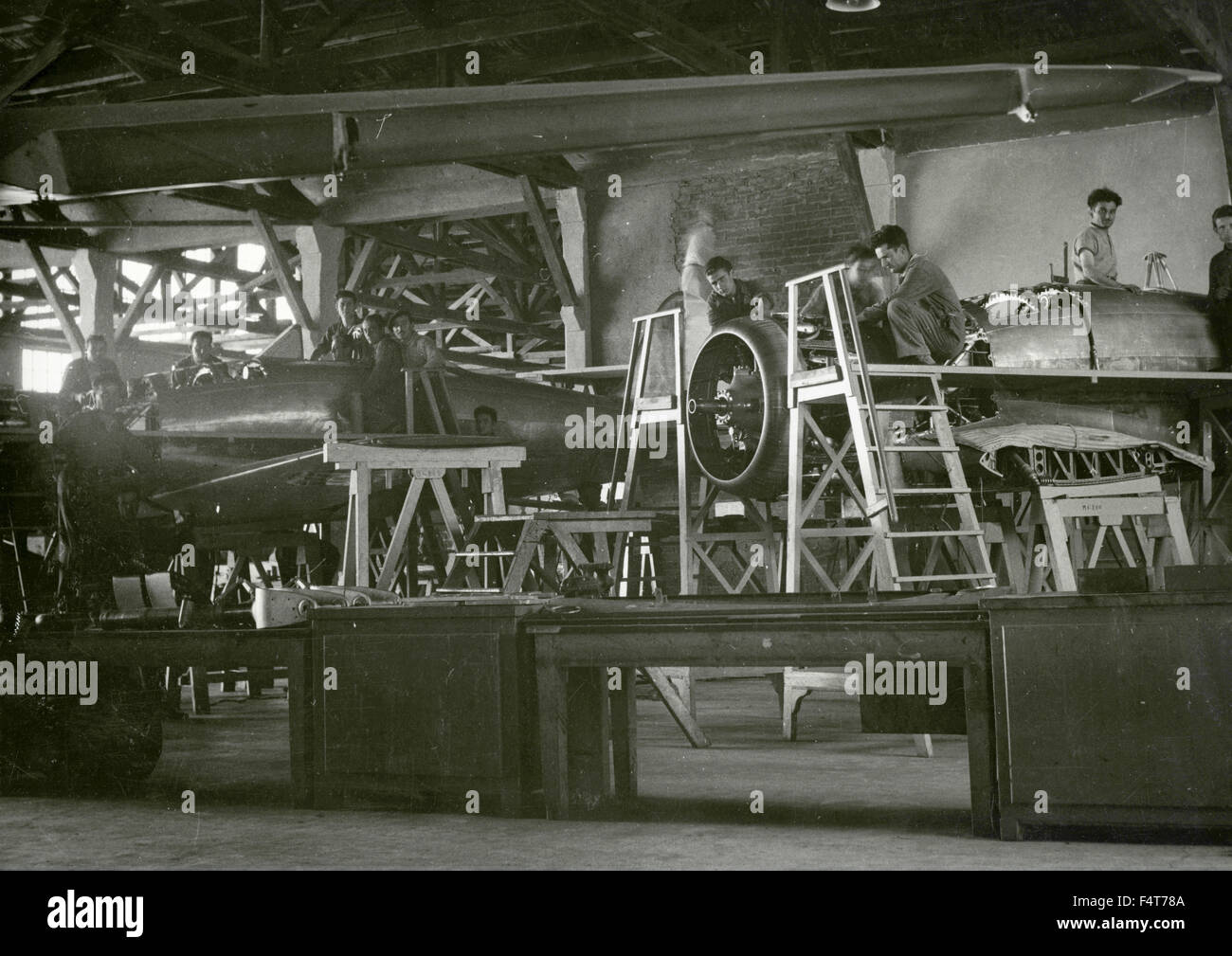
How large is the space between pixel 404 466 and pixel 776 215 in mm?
8012

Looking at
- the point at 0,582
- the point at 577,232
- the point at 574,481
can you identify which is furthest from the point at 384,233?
the point at 0,582

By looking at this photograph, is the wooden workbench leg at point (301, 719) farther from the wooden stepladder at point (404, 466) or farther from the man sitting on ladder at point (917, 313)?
the man sitting on ladder at point (917, 313)

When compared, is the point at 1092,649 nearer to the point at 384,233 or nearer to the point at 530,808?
the point at 530,808

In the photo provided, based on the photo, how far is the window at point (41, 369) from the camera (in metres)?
23.1

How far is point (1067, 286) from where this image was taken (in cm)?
945

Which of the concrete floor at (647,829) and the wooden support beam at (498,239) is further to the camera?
the wooden support beam at (498,239)

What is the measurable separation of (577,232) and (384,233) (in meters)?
2.39

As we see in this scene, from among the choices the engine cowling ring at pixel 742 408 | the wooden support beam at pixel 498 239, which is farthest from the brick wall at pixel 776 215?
the engine cowling ring at pixel 742 408

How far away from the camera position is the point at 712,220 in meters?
13.4

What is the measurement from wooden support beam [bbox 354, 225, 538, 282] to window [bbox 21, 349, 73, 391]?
10042mm

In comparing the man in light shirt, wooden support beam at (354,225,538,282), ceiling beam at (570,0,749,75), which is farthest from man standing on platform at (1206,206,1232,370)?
wooden support beam at (354,225,538,282)

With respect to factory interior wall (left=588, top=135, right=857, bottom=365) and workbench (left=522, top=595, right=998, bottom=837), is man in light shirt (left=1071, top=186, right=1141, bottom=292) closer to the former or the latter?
factory interior wall (left=588, top=135, right=857, bottom=365)

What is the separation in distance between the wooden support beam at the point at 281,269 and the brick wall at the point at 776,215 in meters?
4.02

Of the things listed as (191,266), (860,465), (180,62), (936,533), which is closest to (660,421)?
(860,465)
